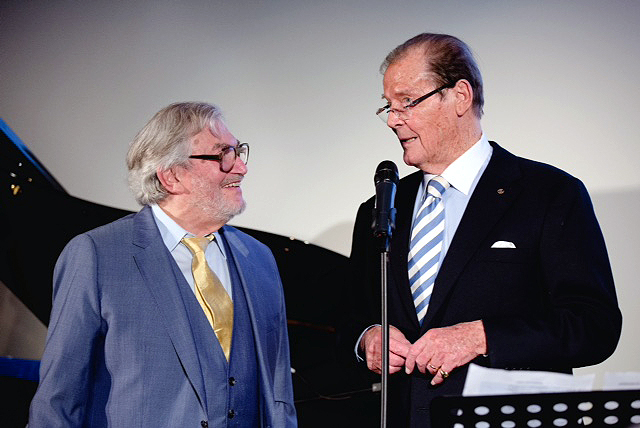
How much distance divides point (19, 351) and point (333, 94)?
2553 mm

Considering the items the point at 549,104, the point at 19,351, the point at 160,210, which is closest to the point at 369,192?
the point at 549,104

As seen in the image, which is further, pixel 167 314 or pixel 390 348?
pixel 167 314

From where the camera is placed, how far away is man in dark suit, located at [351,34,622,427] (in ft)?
6.28

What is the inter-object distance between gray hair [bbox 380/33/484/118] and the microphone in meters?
0.51

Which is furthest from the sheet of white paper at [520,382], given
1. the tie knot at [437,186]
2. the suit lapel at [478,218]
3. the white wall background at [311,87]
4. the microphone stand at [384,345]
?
the white wall background at [311,87]

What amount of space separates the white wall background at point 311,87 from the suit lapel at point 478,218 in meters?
1.41

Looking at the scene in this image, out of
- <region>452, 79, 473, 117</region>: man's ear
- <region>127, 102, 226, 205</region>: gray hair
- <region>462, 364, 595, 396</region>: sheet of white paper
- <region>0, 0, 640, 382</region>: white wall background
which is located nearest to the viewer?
<region>462, 364, 595, 396</region>: sheet of white paper

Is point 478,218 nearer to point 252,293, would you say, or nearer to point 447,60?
point 447,60

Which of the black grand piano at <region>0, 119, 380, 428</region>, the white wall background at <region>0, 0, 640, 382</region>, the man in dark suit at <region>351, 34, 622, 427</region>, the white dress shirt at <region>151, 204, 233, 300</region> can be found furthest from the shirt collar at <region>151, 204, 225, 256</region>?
the white wall background at <region>0, 0, 640, 382</region>

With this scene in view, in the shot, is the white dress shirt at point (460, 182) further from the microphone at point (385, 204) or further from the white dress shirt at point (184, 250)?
the white dress shirt at point (184, 250)

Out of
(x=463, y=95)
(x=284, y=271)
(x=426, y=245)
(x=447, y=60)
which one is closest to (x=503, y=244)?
(x=426, y=245)

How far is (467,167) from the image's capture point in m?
2.27

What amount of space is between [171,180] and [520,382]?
1.55m

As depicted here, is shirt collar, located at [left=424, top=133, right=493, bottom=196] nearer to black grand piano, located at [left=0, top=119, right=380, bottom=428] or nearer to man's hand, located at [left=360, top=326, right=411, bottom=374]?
man's hand, located at [left=360, top=326, right=411, bottom=374]
